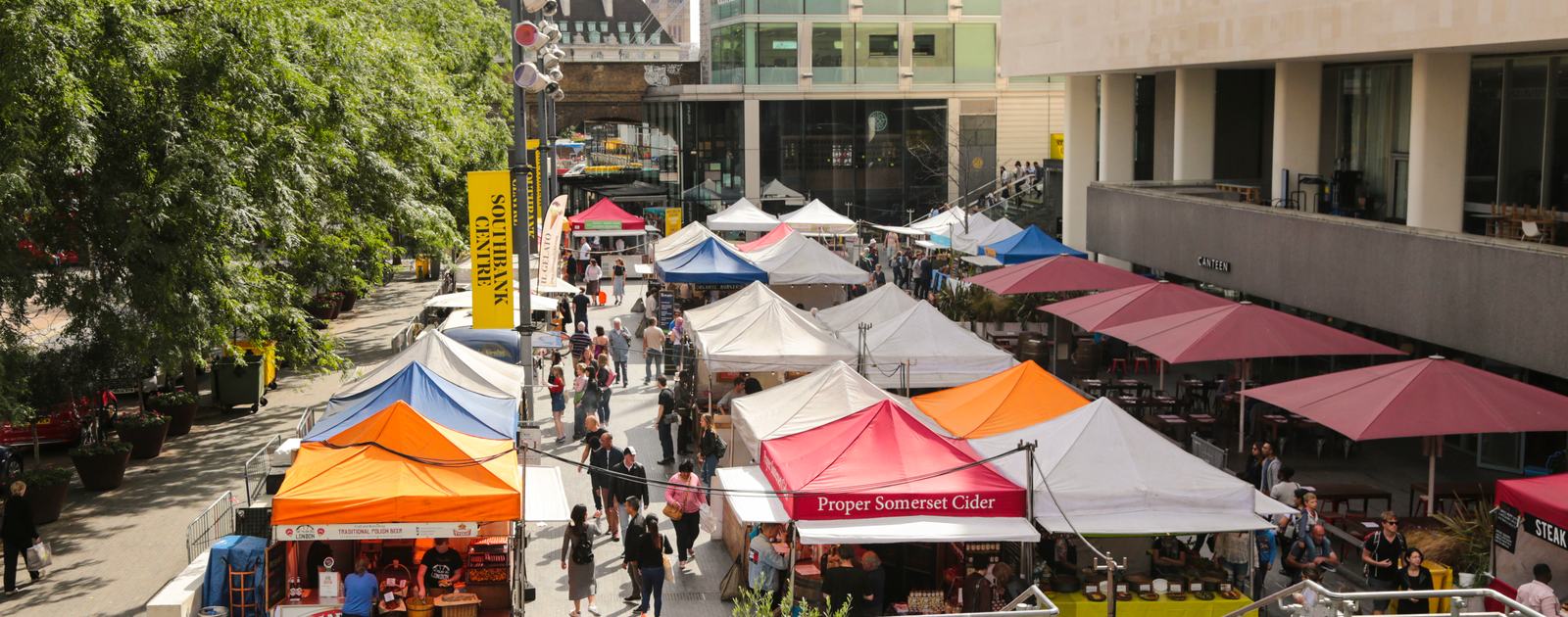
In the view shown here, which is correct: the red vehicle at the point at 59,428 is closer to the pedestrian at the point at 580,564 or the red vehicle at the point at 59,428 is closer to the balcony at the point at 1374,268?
the pedestrian at the point at 580,564

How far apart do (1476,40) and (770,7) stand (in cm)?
4361

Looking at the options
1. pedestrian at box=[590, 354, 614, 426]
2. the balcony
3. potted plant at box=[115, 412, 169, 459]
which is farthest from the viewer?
pedestrian at box=[590, 354, 614, 426]

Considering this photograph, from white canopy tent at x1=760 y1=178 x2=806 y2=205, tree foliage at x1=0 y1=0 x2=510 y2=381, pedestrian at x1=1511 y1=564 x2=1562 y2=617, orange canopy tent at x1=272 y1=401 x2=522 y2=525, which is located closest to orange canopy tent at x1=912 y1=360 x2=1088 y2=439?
orange canopy tent at x1=272 y1=401 x2=522 y2=525

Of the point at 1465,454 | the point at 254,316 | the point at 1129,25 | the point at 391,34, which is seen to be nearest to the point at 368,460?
the point at 254,316

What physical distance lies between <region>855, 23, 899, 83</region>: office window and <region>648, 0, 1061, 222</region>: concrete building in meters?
0.04

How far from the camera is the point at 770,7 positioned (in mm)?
61938

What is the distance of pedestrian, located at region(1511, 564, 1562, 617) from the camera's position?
12.3 metres

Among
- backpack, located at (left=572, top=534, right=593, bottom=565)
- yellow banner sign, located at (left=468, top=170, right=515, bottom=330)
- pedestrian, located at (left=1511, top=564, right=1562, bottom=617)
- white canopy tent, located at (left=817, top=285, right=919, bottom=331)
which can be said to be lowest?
backpack, located at (left=572, top=534, right=593, bottom=565)

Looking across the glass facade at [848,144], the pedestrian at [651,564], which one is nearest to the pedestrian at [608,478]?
the pedestrian at [651,564]

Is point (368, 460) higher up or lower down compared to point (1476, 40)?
lower down

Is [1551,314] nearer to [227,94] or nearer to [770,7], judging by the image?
[227,94]

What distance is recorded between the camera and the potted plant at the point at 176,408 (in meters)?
24.2

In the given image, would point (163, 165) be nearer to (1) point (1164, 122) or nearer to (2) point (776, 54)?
(1) point (1164, 122)

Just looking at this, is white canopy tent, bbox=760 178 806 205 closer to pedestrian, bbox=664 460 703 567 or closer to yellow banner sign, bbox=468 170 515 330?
yellow banner sign, bbox=468 170 515 330
